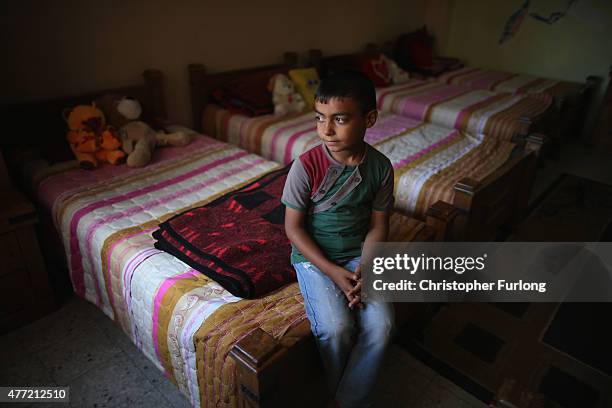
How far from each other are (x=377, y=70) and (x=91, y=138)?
8.29ft

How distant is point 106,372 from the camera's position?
1570mm

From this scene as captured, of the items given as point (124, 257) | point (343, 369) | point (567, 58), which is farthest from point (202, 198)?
point (567, 58)

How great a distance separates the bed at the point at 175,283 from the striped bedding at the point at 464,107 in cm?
152

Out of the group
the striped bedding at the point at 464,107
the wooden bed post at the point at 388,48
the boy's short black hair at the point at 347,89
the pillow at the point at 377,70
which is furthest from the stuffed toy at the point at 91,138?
the wooden bed post at the point at 388,48

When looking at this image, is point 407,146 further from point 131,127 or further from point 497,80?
point 497,80

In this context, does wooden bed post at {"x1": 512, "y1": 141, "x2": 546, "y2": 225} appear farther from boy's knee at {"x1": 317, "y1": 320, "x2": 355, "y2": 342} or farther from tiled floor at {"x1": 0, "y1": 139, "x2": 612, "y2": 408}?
boy's knee at {"x1": 317, "y1": 320, "x2": 355, "y2": 342}

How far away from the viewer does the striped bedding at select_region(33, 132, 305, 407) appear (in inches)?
45.6

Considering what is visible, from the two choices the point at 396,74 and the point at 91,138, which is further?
the point at 396,74

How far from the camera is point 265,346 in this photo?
3.08 ft

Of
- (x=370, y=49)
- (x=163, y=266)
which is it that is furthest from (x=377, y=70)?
(x=163, y=266)

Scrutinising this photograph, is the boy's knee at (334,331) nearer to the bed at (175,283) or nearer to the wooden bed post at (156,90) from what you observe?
the bed at (175,283)

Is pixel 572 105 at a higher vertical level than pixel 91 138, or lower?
lower

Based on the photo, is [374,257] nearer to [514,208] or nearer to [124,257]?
[124,257]

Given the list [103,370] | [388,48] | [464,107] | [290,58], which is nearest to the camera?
[103,370]
